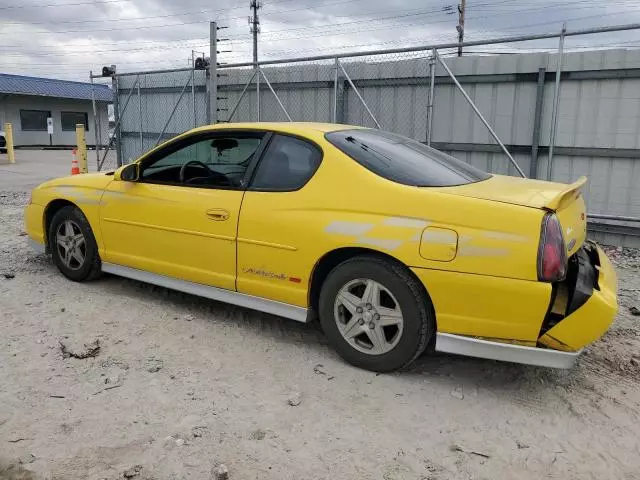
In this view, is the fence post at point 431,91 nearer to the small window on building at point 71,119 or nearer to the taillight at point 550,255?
the taillight at point 550,255

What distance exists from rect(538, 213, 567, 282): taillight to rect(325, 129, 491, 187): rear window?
720mm

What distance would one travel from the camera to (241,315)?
4297mm

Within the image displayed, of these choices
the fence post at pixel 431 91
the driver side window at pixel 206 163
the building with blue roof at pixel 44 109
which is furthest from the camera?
the building with blue roof at pixel 44 109

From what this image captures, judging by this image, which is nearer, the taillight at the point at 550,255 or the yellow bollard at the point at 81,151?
the taillight at the point at 550,255

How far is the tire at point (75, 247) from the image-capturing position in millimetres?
4762

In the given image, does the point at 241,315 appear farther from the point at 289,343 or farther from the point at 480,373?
the point at 480,373

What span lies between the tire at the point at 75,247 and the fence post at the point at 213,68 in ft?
16.9

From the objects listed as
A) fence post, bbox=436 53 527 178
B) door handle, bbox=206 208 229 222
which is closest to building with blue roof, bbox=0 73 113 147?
fence post, bbox=436 53 527 178

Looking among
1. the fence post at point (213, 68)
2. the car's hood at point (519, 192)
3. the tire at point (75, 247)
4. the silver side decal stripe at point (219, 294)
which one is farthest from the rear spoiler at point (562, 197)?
the fence post at point (213, 68)

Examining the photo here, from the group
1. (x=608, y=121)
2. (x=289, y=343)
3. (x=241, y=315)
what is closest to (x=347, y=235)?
(x=289, y=343)

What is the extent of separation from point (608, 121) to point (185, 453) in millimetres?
6541

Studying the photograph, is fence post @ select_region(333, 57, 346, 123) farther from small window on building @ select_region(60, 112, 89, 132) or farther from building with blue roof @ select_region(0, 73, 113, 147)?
small window on building @ select_region(60, 112, 89, 132)

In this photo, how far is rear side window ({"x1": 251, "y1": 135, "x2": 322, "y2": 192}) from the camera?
3592 millimetres


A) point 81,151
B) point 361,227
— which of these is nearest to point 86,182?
point 361,227
